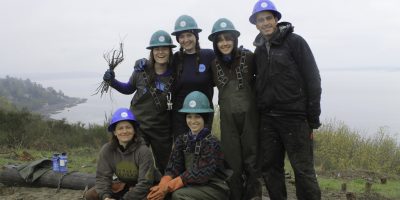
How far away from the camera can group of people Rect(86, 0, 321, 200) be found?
14.6 feet

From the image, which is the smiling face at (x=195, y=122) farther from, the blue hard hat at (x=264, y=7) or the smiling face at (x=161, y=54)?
the blue hard hat at (x=264, y=7)

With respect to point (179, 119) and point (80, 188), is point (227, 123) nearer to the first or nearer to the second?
point (179, 119)

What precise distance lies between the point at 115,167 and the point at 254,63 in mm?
1933

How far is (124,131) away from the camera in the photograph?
186 inches

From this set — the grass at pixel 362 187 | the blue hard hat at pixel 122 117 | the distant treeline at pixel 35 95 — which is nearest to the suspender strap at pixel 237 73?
the blue hard hat at pixel 122 117

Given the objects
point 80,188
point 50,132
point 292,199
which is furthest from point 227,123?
point 50,132

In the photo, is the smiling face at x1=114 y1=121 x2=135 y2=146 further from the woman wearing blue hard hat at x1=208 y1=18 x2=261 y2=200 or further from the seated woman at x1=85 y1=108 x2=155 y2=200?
the woman wearing blue hard hat at x1=208 y1=18 x2=261 y2=200

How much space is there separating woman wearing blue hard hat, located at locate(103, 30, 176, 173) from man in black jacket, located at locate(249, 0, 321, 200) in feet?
3.53

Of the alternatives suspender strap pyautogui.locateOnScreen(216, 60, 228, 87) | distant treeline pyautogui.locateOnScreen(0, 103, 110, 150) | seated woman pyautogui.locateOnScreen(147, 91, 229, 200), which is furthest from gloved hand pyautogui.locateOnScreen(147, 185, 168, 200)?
distant treeline pyautogui.locateOnScreen(0, 103, 110, 150)

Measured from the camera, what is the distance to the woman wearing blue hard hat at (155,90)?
198 inches

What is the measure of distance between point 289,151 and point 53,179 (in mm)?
3919

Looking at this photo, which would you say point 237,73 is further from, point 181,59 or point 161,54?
A: point 161,54

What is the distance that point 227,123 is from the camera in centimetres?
477

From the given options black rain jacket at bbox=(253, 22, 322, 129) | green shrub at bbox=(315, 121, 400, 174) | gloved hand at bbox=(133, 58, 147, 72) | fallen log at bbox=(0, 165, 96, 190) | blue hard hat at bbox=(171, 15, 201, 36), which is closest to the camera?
black rain jacket at bbox=(253, 22, 322, 129)
